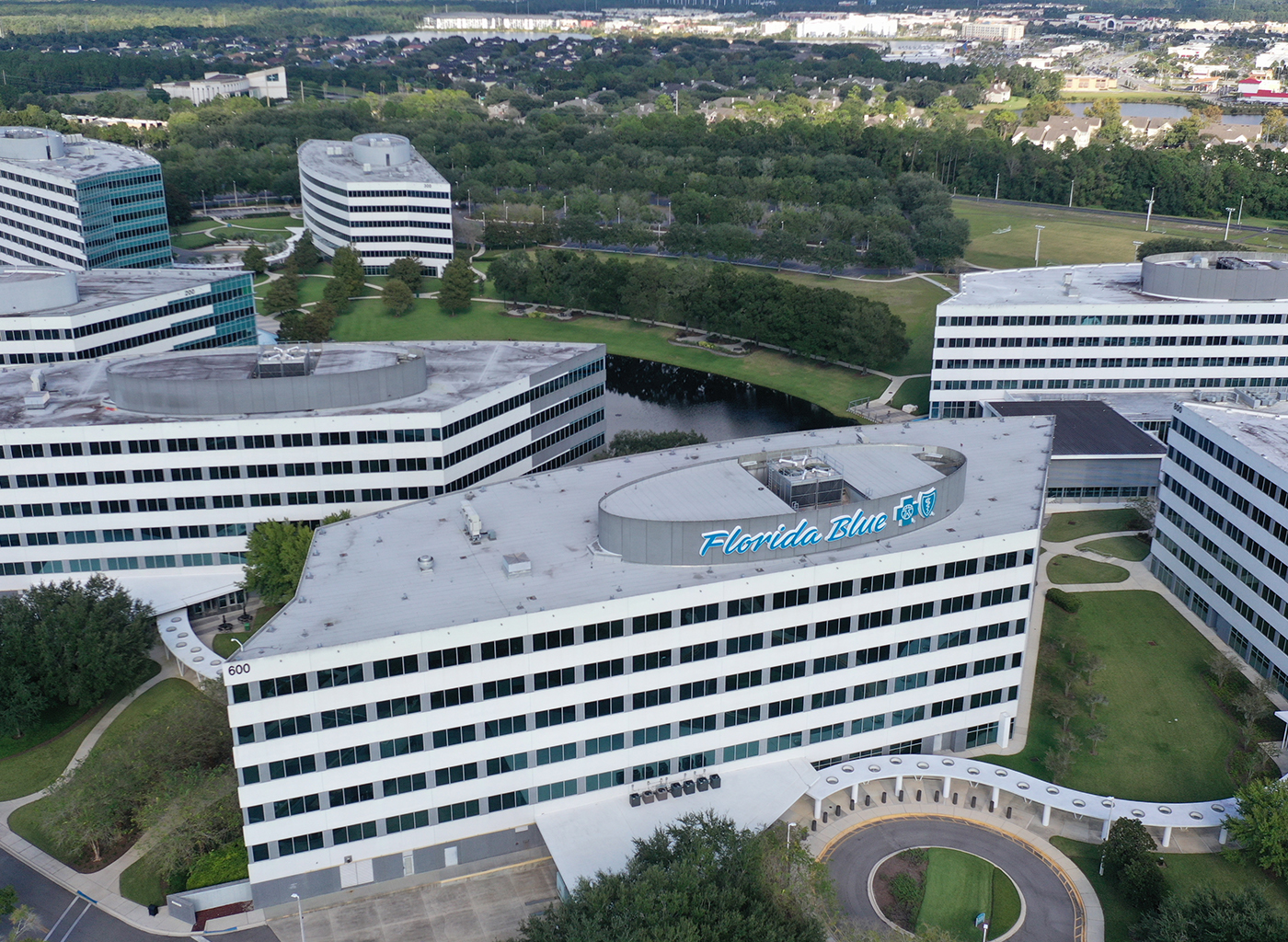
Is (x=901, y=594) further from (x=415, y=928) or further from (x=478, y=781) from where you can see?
(x=415, y=928)

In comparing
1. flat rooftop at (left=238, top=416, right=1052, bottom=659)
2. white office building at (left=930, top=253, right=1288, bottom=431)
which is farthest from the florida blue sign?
white office building at (left=930, top=253, right=1288, bottom=431)

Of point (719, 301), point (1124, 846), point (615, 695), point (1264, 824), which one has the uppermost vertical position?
point (719, 301)

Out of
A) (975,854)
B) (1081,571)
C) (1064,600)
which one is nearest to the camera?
(975,854)

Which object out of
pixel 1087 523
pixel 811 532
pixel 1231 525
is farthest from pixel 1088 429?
pixel 811 532

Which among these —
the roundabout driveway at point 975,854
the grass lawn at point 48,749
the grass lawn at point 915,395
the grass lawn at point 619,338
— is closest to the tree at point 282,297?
the grass lawn at point 619,338

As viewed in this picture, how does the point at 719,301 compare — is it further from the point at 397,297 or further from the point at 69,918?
the point at 69,918

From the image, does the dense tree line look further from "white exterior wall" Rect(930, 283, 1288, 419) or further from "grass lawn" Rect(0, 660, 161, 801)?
"grass lawn" Rect(0, 660, 161, 801)
